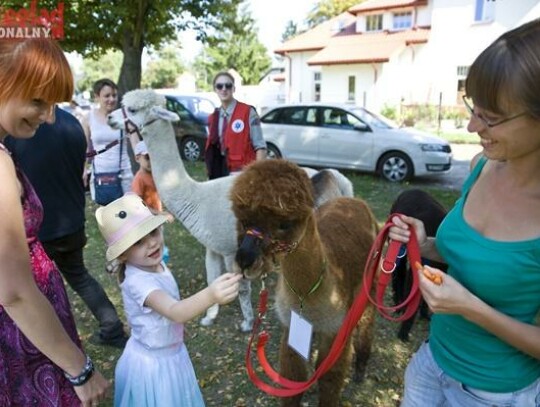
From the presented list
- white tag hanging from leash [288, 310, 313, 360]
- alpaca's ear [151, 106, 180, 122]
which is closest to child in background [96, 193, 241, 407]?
white tag hanging from leash [288, 310, 313, 360]

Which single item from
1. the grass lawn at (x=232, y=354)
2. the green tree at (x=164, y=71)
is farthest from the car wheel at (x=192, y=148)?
the green tree at (x=164, y=71)

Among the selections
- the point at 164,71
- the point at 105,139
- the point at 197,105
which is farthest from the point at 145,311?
the point at 164,71

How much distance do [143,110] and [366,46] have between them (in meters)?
22.8

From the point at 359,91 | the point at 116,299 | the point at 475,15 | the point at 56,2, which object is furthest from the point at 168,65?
the point at 116,299

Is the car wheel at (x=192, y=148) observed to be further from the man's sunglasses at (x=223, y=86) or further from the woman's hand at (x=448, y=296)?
the woman's hand at (x=448, y=296)

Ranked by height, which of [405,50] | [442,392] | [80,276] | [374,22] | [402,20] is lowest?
[80,276]

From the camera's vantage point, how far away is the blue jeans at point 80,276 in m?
2.98

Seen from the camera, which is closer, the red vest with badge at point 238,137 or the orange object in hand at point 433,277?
the orange object in hand at point 433,277

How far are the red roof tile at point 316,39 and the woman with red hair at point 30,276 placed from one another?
89.5ft

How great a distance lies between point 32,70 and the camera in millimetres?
1147

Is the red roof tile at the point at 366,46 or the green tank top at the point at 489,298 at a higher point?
the red roof tile at the point at 366,46

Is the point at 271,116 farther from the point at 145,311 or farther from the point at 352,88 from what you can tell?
the point at 352,88

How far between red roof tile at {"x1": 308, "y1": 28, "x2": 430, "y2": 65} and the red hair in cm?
2261

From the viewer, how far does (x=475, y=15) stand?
2031 cm
